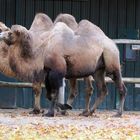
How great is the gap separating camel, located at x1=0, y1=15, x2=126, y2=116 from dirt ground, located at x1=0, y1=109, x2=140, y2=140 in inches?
34.1

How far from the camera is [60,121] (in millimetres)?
12359

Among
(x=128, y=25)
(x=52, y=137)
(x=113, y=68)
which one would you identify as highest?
(x=128, y=25)

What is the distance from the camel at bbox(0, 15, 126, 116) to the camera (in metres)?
13.2

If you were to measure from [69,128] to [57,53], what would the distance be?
8.28 feet

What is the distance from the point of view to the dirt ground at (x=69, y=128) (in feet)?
32.7

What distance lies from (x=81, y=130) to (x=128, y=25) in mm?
7026

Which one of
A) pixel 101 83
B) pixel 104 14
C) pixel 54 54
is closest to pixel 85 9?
pixel 104 14

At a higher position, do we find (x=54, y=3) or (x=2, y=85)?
(x=54, y=3)

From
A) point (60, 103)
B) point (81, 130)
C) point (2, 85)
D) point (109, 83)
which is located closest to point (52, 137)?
point (81, 130)

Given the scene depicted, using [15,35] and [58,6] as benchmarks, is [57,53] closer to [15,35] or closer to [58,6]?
[15,35]

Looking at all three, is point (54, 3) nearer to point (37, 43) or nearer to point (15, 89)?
point (15, 89)

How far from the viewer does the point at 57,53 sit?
521 inches

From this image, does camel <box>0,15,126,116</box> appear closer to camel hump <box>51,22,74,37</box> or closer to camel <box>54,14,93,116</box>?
camel hump <box>51,22,74,37</box>

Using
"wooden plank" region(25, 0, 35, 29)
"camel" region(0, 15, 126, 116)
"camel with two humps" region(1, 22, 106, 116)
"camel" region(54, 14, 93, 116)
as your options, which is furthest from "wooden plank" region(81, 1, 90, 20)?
"camel with two humps" region(1, 22, 106, 116)
